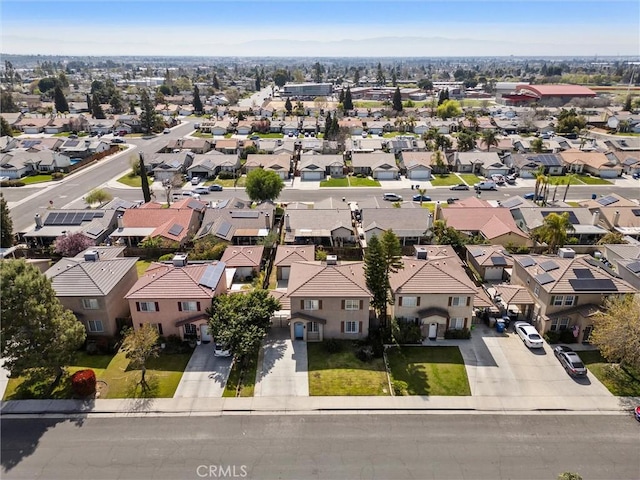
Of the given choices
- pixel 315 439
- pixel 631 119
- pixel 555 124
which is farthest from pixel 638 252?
pixel 631 119

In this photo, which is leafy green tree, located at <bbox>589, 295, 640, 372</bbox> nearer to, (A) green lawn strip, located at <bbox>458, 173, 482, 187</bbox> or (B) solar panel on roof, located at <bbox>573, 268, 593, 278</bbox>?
(B) solar panel on roof, located at <bbox>573, 268, 593, 278</bbox>

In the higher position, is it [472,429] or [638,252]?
[638,252]

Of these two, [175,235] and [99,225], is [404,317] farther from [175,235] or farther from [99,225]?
[99,225]

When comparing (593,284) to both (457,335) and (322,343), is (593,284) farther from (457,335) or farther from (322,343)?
(322,343)

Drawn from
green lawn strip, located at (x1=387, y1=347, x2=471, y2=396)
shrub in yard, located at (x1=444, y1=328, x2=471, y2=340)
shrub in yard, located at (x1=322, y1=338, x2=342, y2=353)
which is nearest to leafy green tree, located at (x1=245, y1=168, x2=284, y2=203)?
shrub in yard, located at (x1=322, y1=338, x2=342, y2=353)

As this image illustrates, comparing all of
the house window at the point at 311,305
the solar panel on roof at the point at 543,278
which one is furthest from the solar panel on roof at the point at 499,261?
the house window at the point at 311,305

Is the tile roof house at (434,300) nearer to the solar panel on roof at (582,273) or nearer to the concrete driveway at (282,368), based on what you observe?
the concrete driveway at (282,368)
